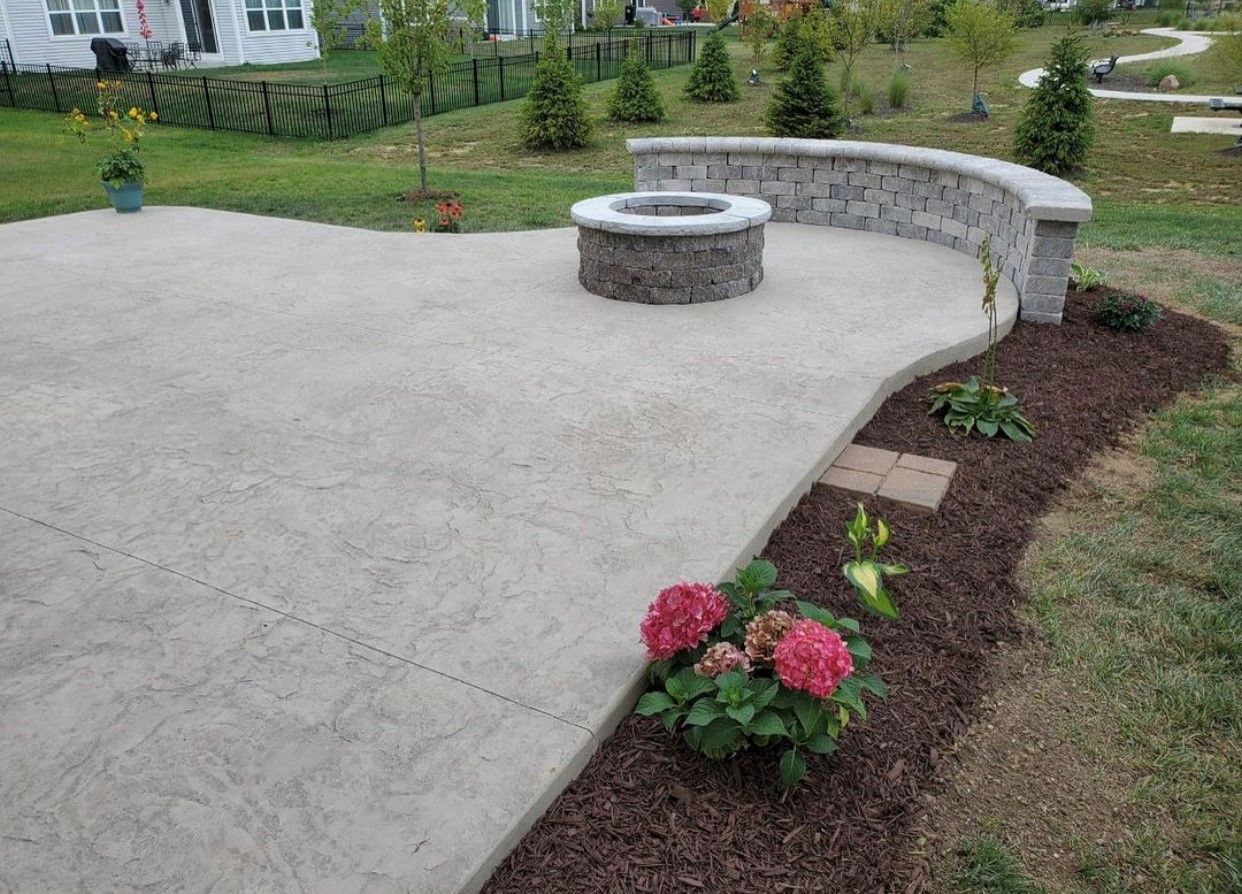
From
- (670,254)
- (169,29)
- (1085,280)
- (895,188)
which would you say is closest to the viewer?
Result: (670,254)

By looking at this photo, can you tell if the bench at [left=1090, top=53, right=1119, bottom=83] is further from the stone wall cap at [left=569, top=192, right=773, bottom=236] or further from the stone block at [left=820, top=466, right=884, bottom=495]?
the stone block at [left=820, top=466, right=884, bottom=495]

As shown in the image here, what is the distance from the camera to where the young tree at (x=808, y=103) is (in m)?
14.4

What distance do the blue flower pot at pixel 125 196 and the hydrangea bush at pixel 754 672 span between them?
880 cm

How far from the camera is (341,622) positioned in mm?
2893

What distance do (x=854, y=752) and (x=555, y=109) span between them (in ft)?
44.0

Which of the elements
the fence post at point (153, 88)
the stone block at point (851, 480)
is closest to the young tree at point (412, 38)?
the stone block at point (851, 480)

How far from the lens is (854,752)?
2516 millimetres

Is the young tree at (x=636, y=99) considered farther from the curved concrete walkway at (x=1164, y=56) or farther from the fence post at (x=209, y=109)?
the fence post at (x=209, y=109)

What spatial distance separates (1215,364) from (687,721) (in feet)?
15.3

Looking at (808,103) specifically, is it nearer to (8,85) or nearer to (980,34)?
(980,34)

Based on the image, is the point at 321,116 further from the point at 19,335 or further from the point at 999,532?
the point at 999,532

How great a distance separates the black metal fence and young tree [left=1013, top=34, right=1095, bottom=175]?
8411 mm

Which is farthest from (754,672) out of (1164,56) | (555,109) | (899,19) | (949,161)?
(1164,56)

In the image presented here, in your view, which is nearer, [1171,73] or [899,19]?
[1171,73]
